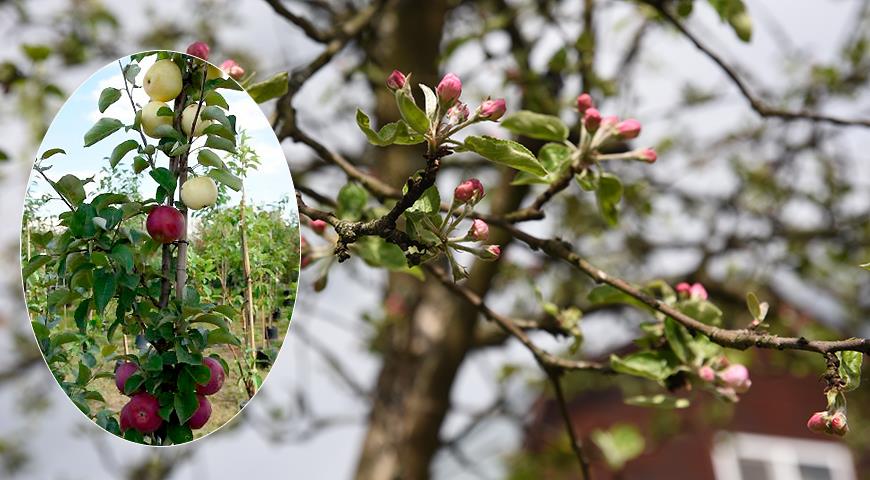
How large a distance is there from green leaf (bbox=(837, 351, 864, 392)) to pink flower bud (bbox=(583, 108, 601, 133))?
21.4 inches

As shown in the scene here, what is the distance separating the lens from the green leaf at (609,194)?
4.95ft

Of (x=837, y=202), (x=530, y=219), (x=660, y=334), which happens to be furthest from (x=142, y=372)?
(x=837, y=202)

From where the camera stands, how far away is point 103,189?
90 cm

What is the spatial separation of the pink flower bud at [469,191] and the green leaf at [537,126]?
1.33ft

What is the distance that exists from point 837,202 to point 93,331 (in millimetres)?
4414

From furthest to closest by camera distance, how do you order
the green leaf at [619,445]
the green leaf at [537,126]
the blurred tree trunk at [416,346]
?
the blurred tree trunk at [416,346]
the green leaf at [619,445]
the green leaf at [537,126]

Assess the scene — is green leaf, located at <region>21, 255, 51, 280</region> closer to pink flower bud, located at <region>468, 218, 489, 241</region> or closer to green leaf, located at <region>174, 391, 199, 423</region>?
green leaf, located at <region>174, 391, 199, 423</region>

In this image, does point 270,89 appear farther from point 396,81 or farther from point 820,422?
point 820,422

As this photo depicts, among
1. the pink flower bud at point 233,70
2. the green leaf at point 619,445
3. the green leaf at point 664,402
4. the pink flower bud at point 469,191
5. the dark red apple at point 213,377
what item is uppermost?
the pink flower bud at point 233,70

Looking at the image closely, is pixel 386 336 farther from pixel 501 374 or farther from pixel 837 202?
pixel 837 202

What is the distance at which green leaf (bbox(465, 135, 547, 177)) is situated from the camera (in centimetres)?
95

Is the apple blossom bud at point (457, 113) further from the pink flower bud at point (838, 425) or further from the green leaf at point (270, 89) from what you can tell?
the pink flower bud at point (838, 425)

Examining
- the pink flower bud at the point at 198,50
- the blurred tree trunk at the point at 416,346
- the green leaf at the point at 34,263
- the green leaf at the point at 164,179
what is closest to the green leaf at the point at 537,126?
the pink flower bud at the point at 198,50

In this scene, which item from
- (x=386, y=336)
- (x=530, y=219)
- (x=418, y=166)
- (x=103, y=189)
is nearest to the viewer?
(x=103, y=189)
